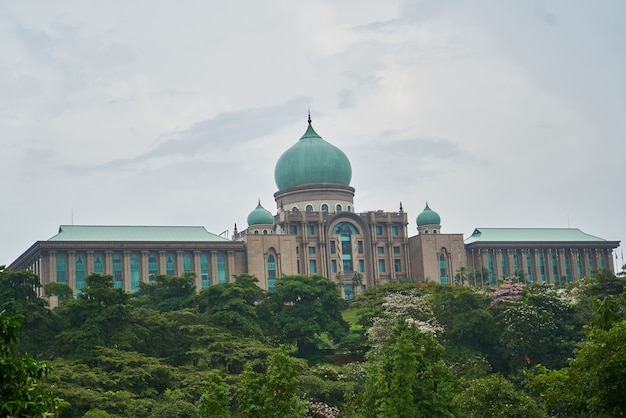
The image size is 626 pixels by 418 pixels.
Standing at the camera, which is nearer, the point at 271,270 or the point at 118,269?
the point at 118,269

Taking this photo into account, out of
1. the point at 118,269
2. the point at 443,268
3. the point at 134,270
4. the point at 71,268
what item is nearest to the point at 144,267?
the point at 134,270

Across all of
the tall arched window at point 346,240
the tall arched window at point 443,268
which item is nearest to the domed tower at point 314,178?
the tall arched window at point 346,240

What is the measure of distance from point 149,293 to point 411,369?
42.7m

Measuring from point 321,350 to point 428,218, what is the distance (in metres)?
49.5

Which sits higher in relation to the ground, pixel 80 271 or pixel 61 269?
pixel 61 269

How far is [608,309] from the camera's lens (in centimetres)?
2686

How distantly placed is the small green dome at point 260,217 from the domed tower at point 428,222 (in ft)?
59.0

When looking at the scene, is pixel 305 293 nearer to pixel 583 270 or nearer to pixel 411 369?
pixel 411 369

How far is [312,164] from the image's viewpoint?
342 feet

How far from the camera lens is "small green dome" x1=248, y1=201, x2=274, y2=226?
102062mm

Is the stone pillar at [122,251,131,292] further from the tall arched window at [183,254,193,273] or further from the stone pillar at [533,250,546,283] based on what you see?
the stone pillar at [533,250,546,283]

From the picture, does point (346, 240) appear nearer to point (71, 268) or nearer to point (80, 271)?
point (80, 271)

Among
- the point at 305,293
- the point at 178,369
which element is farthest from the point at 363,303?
the point at 178,369

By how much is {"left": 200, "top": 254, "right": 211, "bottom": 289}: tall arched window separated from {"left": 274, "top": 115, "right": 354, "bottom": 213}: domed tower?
1205 centimetres
